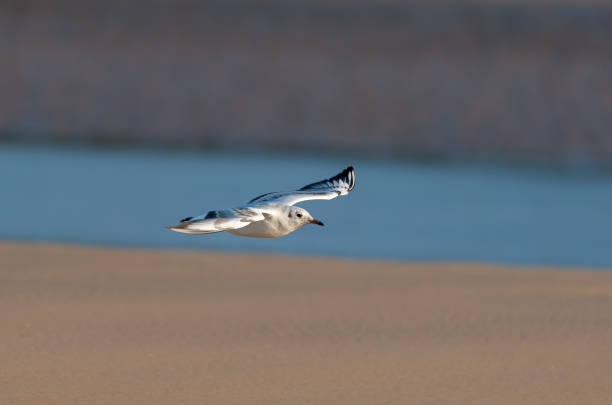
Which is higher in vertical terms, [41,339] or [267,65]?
[267,65]

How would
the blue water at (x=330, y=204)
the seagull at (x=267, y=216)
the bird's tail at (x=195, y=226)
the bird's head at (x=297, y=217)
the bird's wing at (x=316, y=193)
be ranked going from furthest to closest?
the blue water at (x=330, y=204) < the bird's wing at (x=316, y=193) < the bird's head at (x=297, y=217) < the seagull at (x=267, y=216) < the bird's tail at (x=195, y=226)

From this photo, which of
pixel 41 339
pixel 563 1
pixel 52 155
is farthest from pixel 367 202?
pixel 563 1

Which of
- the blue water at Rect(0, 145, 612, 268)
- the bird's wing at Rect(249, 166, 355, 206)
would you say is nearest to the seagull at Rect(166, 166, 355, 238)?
the bird's wing at Rect(249, 166, 355, 206)

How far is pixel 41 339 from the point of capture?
600 centimetres

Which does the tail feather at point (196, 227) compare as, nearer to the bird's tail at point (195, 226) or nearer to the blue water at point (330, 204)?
the bird's tail at point (195, 226)

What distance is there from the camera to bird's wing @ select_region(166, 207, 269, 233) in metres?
4.39

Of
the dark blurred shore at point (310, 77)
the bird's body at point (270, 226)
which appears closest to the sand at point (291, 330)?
the bird's body at point (270, 226)

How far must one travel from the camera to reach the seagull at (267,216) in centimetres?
447

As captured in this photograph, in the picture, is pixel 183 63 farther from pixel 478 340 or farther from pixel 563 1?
pixel 478 340

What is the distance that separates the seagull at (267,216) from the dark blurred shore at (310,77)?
8305 millimetres

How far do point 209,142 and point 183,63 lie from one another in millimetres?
1805

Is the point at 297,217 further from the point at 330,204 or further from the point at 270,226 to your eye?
the point at 330,204

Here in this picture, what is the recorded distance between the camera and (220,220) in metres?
4.54

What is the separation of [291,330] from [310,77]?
30.9 ft
